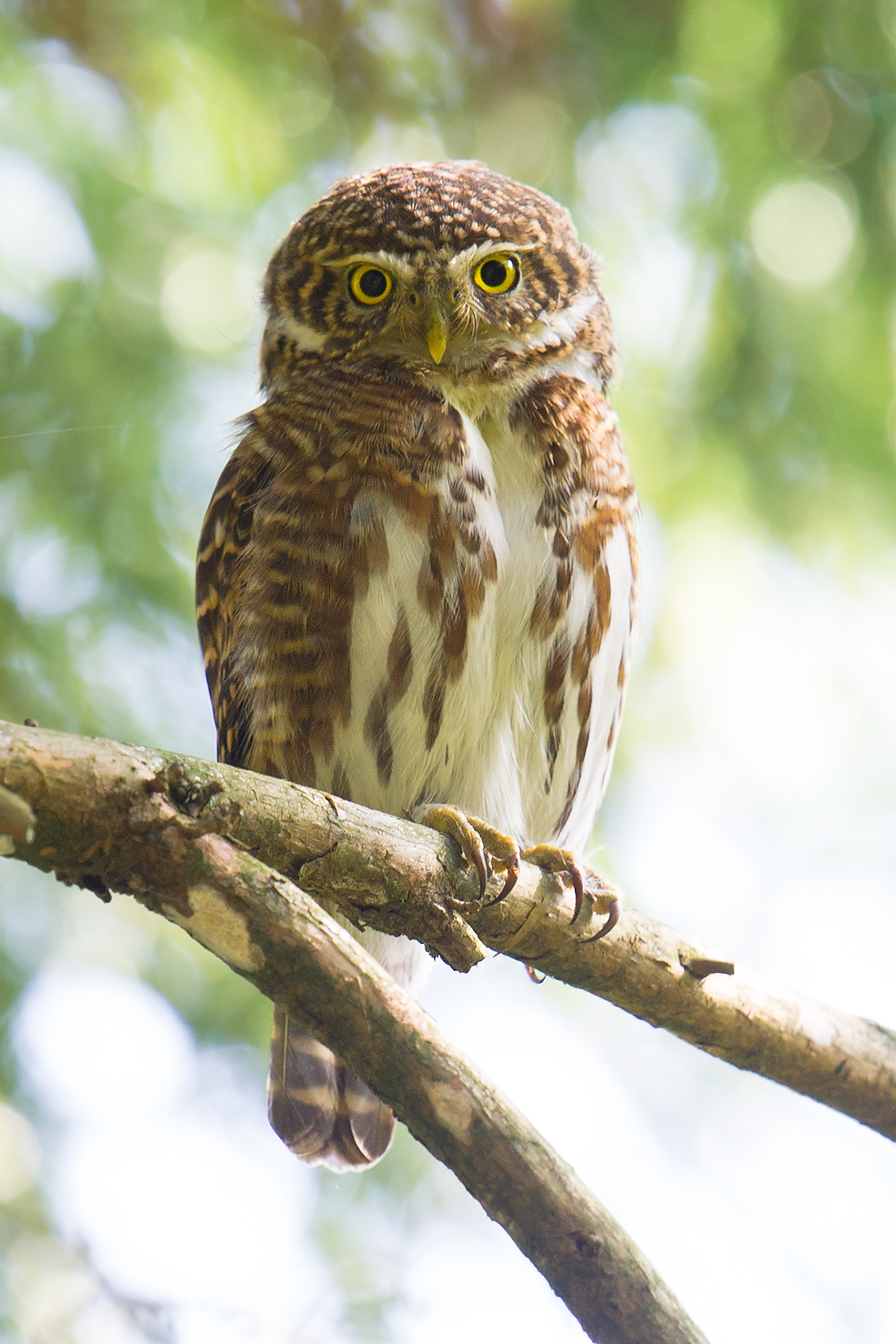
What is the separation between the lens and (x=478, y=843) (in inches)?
92.9

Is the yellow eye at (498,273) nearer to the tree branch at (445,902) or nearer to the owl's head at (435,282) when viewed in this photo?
the owl's head at (435,282)

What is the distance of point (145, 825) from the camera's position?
173cm

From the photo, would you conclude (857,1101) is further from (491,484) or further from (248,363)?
(248,363)

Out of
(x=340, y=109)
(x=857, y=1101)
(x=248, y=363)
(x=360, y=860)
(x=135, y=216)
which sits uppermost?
(x=340, y=109)

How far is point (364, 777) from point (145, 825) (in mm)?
1185

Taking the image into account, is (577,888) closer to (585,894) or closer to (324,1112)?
(585,894)

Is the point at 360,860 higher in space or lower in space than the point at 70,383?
lower

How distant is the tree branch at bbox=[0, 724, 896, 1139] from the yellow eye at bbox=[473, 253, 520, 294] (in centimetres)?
150

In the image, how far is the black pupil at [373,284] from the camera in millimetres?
3219

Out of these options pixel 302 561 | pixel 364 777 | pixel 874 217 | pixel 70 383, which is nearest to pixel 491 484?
pixel 302 561

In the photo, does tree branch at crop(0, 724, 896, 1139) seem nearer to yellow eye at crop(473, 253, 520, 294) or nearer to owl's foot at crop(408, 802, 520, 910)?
owl's foot at crop(408, 802, 520, 910)

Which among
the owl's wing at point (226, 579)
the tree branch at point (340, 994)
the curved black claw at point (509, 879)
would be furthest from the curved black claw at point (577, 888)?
the owl's wing at point (226, 579)

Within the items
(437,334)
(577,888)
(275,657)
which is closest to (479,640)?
(275,657)

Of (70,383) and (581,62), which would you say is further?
(581,62)
